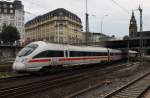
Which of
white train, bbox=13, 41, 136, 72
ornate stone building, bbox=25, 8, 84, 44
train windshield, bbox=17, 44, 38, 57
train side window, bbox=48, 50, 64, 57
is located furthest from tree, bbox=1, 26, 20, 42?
train windshield, bbox=17, 44, 38, 57

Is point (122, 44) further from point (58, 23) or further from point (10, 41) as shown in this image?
point (58, 23)

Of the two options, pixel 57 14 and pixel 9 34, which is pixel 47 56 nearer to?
pixel 9 34

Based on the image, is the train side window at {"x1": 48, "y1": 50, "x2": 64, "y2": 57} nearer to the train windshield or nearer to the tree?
the train windshield

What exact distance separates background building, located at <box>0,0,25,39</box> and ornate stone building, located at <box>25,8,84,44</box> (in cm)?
803

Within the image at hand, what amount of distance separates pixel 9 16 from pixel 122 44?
72144 millimetres

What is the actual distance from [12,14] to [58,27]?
27702 millimetres

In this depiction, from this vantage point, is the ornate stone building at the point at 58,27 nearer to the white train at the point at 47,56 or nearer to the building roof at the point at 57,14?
the building roof at the point at 57,14

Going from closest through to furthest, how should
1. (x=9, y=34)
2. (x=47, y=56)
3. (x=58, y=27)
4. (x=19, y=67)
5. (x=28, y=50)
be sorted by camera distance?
1. (x=19, y=67)
2. (x=28, y=50)
3. (x=47, y=56)
4. (x=9, y=34)
5. (x=58, y=27)

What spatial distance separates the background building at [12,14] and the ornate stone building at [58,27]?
26.3 ft

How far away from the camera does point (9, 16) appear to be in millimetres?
146250

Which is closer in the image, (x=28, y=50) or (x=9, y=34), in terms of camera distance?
(x=28, y=50)

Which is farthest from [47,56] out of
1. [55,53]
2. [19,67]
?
[19,67]

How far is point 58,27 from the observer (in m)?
132

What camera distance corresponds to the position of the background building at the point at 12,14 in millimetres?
144625
